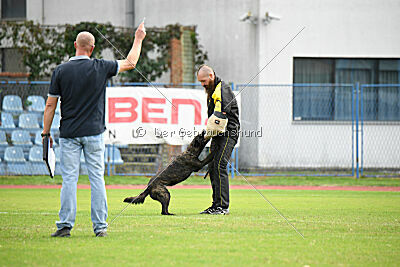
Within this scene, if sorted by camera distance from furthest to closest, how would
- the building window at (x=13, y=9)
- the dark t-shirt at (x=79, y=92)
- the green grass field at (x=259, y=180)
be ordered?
the building window at (x=13, y=9) → the green grass field at (x=259, y=180) → the dark t-shirt at (x=79, y=92)

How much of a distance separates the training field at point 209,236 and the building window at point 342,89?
29.4 feet

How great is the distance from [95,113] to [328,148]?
13.9m

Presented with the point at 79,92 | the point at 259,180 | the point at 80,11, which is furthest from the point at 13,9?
the point at 79,92

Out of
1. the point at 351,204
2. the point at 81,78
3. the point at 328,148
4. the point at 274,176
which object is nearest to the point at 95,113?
the point at 81,78

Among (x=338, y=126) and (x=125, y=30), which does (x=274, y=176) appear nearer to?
(x=338, y=126)

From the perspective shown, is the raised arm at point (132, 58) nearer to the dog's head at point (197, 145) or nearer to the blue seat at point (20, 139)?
the dog's head at point (197, 145)

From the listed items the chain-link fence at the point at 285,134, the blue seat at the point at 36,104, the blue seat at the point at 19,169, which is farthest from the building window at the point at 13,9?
the blue seat at the point at 19,169

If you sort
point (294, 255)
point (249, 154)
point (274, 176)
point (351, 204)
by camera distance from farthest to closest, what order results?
point (249, 154)
point (274, 176)
point (351, 204)
point (294, 255)

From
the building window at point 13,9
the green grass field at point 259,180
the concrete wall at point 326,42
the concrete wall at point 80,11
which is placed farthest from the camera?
the building window at point 13,9

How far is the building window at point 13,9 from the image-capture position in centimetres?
2470

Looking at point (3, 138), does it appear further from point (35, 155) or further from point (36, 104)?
point (36, 104)

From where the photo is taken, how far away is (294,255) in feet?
18.6

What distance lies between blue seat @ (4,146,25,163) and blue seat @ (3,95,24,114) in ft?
4.20

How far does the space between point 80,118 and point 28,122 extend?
39.3ft
